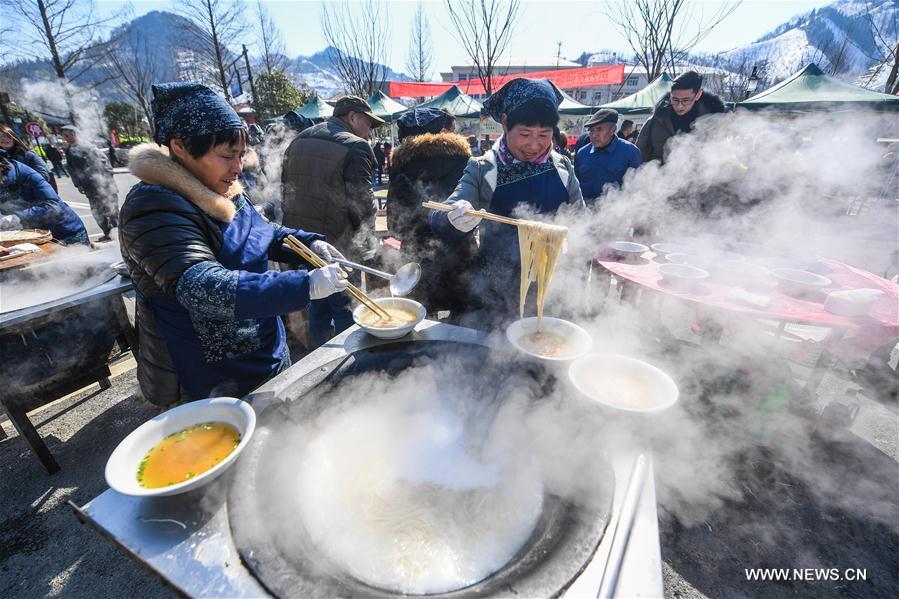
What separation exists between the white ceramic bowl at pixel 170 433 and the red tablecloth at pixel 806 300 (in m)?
3.20

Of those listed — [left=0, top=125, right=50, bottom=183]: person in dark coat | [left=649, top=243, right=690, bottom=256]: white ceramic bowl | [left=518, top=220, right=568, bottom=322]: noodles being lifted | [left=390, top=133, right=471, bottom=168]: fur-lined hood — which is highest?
[left=0, top=125, right=50, bottom=183]: person in dark coat

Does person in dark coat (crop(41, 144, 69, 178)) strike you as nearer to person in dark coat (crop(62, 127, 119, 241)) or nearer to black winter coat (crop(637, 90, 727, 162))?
person in dark coat (crop(62, 127, 119, 241))

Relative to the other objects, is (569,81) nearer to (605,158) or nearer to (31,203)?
(605,158)

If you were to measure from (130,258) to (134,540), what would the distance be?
47.9 inches

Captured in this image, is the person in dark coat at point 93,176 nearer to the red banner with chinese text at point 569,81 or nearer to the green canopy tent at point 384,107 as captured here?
the green canopy tent at point 384,107

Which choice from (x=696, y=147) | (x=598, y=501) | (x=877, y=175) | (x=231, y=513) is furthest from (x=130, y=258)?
(x=877, y=175)

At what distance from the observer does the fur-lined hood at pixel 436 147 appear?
376 cm

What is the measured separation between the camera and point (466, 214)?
8.64ft

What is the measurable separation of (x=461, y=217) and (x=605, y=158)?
3861mm

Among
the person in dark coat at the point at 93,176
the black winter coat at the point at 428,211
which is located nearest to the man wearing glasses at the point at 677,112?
the black winter coat at the point at 428,211

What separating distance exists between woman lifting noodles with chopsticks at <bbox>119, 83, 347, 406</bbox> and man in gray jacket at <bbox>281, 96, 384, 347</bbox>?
6.03 ft

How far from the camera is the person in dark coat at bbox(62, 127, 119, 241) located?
8016 mm

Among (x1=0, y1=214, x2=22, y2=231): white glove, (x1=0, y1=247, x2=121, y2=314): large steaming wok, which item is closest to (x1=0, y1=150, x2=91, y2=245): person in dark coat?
(x1=0, y1=214, x2=22, y2=231): white glove

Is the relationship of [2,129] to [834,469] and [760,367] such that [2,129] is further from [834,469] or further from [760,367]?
[834,469]
